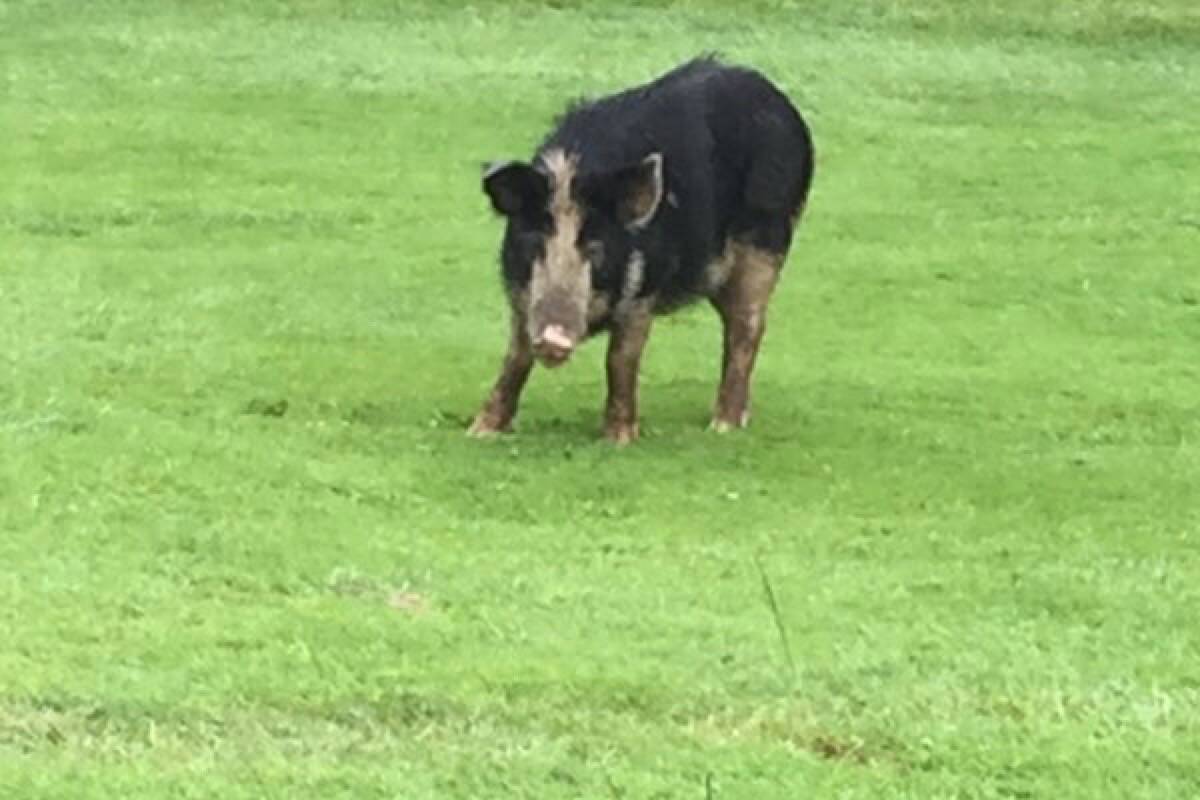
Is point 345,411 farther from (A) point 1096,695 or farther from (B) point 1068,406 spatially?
(A) point 1096,695

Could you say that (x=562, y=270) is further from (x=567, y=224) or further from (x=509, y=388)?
(x=509, y=388)

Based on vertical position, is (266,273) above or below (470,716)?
below

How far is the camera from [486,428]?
32.9ft

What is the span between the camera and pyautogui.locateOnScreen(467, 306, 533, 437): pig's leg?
995cm

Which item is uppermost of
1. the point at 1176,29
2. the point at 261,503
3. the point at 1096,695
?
the point at 1096,695

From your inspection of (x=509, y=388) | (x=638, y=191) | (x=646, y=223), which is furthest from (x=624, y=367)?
(x=638, y=191)

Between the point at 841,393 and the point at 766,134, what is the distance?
1306 mm

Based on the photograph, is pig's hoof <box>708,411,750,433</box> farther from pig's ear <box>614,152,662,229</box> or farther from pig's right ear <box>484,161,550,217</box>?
pig's right ear <box>484,161,550,217</box>

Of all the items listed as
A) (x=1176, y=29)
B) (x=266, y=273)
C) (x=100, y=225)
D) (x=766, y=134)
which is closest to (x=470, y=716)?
(x=766, y=134)

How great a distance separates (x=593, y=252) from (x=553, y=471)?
2.89 feet

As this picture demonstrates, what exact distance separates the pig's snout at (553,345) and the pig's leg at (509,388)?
0.45 m

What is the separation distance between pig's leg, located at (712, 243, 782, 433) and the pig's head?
121 centimetres

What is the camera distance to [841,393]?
11414 millimetres

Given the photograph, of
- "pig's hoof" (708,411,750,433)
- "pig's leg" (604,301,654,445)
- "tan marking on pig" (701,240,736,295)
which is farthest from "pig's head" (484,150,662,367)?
"pig's hoof" (708,411,750,433)
